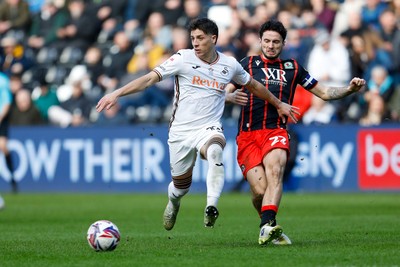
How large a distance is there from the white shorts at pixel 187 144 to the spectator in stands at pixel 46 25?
54.2ft

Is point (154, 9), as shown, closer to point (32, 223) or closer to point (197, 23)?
point (32, 223)

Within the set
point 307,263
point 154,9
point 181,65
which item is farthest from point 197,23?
A: point 154,9

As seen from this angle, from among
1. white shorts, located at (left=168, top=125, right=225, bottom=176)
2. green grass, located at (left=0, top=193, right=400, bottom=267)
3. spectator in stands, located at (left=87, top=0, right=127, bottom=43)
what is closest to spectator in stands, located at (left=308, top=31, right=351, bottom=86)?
green grass, located at (left=0, top=193, right=400, bottom=267)

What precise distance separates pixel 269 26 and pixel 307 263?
322cm

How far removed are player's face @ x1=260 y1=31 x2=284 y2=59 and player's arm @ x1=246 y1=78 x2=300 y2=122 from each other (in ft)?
1.36

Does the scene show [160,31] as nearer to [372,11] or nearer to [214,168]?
[372,11]

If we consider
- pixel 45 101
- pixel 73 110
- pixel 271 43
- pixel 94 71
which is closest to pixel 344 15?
pixel 94 71

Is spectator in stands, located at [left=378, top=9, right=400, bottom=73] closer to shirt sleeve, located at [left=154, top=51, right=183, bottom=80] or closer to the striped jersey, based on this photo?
the striped jersey

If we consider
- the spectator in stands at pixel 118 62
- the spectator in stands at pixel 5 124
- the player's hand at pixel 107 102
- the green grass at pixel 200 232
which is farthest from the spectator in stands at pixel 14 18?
the player's hand at pixel 107 102

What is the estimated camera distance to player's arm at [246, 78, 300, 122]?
11.6m

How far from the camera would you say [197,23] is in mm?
11586

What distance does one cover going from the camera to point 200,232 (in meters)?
13.6

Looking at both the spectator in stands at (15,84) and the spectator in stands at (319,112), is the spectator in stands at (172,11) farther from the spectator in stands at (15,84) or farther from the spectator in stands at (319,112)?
the spectator in stands at (319,112)

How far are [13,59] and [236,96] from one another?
15712mm
